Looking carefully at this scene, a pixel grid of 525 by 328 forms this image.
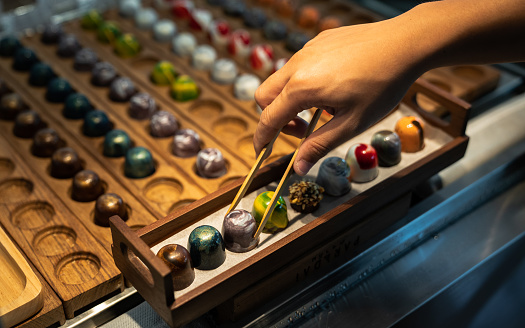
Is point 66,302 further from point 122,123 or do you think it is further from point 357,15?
point 357,15

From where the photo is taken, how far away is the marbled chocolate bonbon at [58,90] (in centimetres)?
165

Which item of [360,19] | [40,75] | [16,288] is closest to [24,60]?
[40,75]

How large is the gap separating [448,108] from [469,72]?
539mm

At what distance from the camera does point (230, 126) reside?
1682 millimetres

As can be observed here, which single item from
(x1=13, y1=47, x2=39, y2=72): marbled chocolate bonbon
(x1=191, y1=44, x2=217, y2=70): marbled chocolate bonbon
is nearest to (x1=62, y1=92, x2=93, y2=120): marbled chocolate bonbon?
(x1=13, y1=47, x2=39, y2=72): marbled chocolate bonbon

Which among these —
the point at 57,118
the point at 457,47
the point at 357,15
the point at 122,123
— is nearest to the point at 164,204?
the point at 122,123

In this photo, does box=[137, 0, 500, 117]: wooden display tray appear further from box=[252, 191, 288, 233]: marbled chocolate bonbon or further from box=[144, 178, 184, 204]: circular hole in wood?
box=[252, 191, 288, 233]: marbled chocolate bonbon

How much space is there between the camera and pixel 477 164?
1556mm

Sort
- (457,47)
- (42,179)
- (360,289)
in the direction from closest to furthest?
(457,47), (360,289), (42,179)

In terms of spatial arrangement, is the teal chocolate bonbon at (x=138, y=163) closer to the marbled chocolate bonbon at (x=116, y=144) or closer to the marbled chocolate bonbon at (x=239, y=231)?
the marbled chocolate bonbon at (x=116, y=144)

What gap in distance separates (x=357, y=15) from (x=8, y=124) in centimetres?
120

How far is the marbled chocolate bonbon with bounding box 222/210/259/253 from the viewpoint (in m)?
1.08

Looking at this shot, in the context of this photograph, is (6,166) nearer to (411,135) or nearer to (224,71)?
(224,71)

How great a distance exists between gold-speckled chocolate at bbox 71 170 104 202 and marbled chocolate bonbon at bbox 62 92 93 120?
0.94ft
